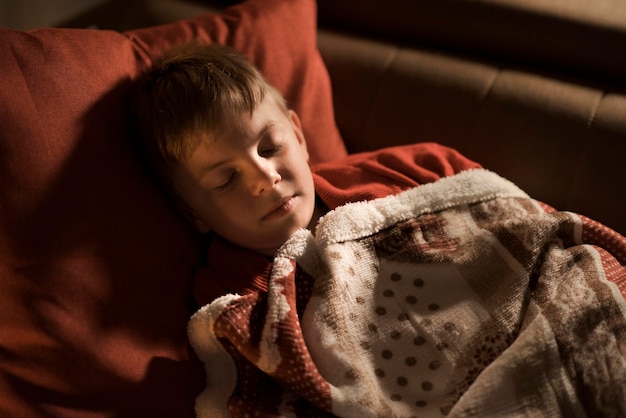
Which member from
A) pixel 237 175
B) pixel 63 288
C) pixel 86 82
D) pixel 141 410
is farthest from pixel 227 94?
pixel 141 410

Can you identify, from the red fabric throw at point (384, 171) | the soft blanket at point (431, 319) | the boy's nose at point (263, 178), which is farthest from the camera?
the red fabric throw at point (384, 171)

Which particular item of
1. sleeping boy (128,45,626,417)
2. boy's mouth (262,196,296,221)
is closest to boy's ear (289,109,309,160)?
sleeping boy (128,45,626,417)

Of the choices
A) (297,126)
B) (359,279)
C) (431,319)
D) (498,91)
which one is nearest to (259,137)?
(297,126)

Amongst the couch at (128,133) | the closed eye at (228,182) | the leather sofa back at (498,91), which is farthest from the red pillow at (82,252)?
the leather sofa back at (498,91)

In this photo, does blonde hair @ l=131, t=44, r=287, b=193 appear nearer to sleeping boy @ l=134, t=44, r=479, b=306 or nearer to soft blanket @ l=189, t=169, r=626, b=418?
sleeping boy @ l=134, t=44, r=479, b=306

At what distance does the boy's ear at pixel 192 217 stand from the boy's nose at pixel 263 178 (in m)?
0.15

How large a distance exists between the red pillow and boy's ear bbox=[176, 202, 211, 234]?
0.02 metres

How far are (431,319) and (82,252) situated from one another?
0.56 metres

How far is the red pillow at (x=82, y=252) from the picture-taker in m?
0.95

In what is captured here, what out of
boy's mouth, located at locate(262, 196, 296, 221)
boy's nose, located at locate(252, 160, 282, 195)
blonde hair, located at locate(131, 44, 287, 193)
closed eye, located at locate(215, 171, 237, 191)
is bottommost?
boy's mouth, located at locate(262, 196, 296, 221)

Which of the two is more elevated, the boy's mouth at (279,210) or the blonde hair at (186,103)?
the blonde hair at (186,103)

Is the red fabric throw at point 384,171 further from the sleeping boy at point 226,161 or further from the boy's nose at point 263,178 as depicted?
the boy's nose at point 263,178

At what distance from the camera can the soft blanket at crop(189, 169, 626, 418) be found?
0.88 metres

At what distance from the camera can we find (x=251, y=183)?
106 centimetres
